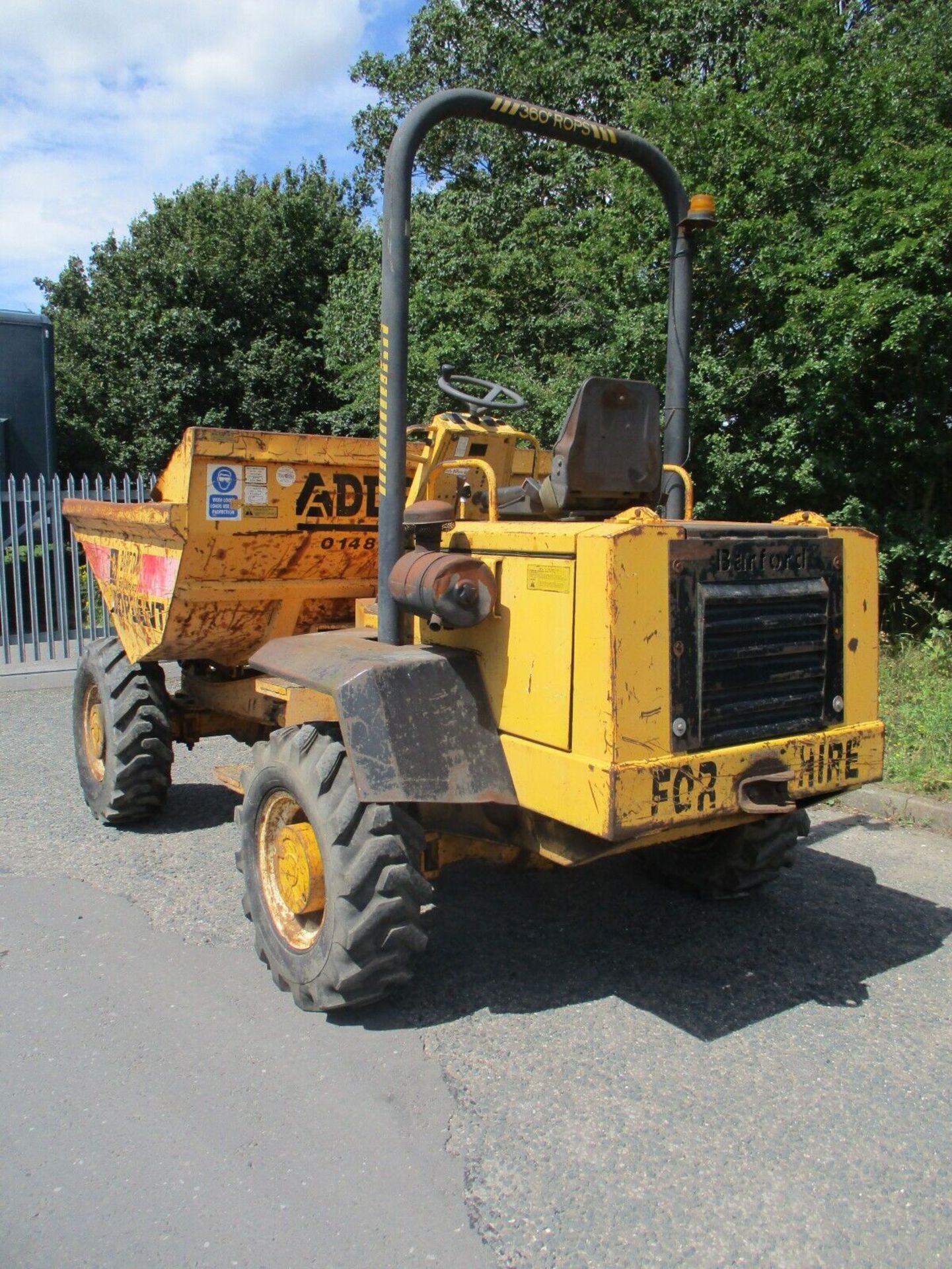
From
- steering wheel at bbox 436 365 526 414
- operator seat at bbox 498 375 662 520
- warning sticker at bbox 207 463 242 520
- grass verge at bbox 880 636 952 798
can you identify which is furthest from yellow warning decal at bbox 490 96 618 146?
grass verge at bbox 880 636 952 798

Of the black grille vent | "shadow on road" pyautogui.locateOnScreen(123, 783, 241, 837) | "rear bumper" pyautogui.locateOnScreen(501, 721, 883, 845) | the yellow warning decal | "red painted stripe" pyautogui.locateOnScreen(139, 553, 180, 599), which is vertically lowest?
"shadow on road" pyautogui.locateOnScreen(123, 783, 241, 837)

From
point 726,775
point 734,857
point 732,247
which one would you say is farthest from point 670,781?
point 732,247

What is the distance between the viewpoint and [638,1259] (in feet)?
8.13

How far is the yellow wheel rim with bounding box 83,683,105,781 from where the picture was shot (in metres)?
6.10

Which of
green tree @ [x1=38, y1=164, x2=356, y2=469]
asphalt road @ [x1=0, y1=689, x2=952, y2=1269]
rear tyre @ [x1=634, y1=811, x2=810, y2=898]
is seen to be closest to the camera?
asphalt road @ [x1=0, y1=689, x2=952, y2=1269]

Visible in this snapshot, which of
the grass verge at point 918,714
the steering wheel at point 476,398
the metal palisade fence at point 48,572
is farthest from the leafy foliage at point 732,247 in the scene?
the steering wheel at point 476,398

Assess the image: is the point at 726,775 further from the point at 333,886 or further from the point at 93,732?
the point at 93,732

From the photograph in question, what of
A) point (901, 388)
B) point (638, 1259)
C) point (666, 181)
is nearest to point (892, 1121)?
point (638, 1259)

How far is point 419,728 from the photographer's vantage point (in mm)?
3412

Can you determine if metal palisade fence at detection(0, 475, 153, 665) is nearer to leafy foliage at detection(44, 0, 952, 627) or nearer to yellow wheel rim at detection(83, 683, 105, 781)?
leafy foliage at detection(44, 0, 952, 627)

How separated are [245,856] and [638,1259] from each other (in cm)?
218

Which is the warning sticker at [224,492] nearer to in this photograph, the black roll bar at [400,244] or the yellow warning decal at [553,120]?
the black roll bar at [400,244]

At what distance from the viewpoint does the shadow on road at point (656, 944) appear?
3.78 meters

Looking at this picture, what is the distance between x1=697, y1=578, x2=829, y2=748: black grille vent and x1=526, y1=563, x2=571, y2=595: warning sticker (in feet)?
1.48
